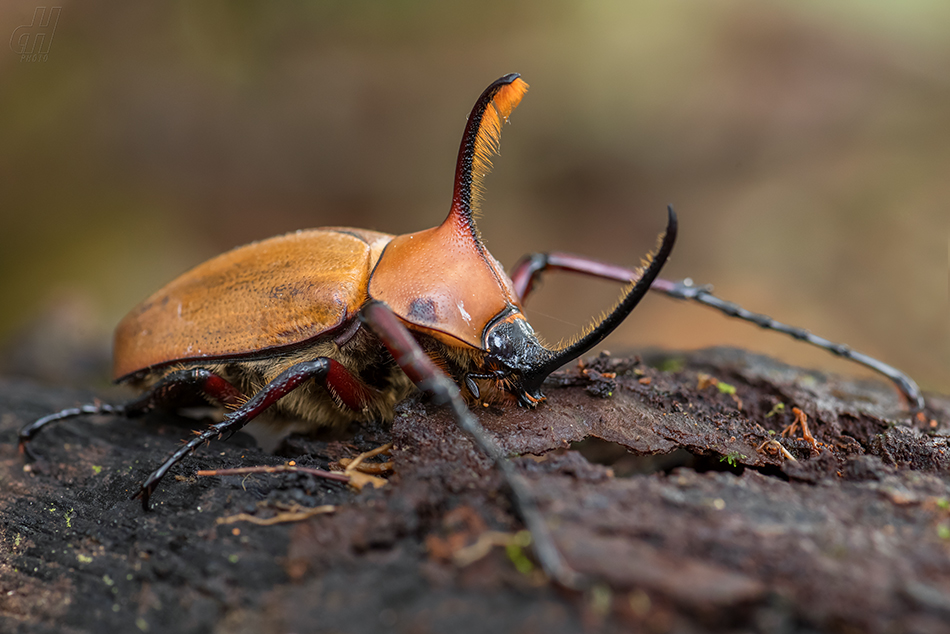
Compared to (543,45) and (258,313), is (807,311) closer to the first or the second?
(543,45)

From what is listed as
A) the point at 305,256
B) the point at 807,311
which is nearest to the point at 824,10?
the point at 807,311

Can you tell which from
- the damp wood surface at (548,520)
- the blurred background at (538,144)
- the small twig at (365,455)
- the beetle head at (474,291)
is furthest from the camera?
the blurred background at (538,144)

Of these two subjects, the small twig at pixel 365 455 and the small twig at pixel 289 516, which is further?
the small twig at pixel 365 455

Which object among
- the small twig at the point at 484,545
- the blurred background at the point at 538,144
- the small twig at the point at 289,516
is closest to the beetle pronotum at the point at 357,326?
the small twig at the point at 289,516

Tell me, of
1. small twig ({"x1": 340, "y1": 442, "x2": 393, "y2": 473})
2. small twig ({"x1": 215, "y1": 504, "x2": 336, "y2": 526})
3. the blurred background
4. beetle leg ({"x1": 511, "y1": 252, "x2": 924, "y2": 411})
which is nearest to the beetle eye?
beetle leg ({"x1": 511, "y1": 252, "x2": 924, "y2": 411})

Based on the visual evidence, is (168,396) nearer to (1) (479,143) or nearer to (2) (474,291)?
(2) (474,291)

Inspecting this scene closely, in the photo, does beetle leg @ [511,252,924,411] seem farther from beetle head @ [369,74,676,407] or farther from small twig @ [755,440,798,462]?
small twig @ [755,440,798,462]

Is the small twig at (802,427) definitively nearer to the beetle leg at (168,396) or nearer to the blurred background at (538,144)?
the beetle leg at (168,396)
